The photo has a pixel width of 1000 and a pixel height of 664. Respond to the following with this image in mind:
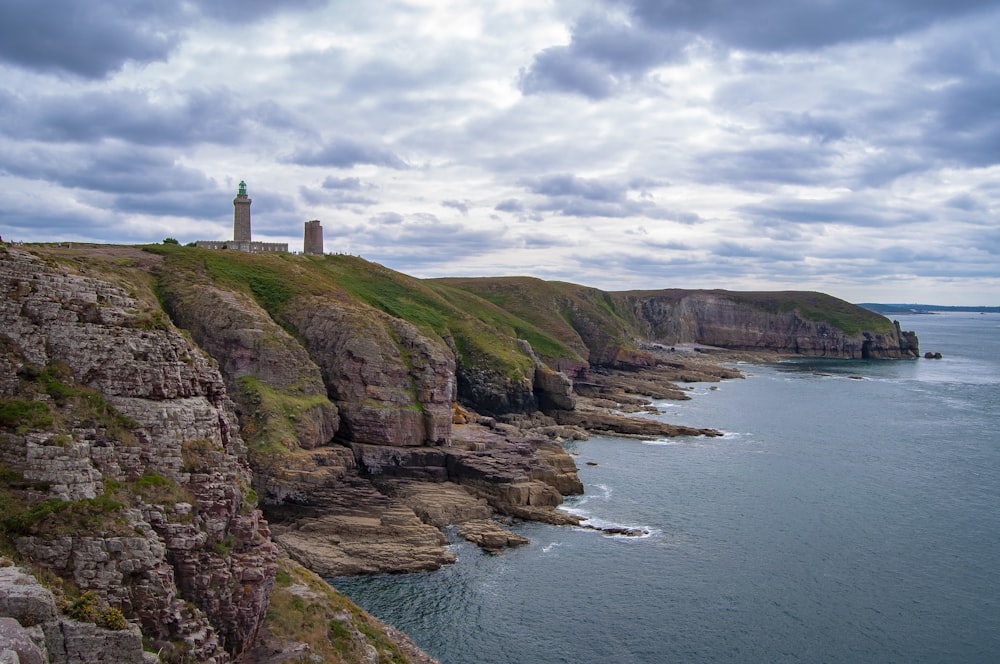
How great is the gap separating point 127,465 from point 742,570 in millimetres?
45150

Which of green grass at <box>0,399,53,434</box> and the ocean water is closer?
green grass at <box>0,399,53,434</box>

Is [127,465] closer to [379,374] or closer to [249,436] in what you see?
[249,436]

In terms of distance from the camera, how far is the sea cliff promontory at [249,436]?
971 inches

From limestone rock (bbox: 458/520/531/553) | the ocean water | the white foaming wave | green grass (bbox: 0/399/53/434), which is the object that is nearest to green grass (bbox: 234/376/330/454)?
limestone rock (bbox: 458/520/531/553)

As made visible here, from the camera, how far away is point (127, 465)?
27.0m

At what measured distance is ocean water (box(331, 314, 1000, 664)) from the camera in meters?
47.1

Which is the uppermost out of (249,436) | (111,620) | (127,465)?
(127,465)

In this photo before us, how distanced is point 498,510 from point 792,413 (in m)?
72.2

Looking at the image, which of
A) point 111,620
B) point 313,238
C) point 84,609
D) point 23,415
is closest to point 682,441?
point 313,238

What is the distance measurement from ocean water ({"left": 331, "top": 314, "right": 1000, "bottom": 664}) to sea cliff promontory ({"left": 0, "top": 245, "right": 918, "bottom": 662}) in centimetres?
611

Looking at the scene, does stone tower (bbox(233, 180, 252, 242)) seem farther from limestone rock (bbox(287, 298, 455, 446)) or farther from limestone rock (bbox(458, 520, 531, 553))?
limestone rock (bbox(458, 520, 531, 553))

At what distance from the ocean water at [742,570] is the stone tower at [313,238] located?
53671 millimetres

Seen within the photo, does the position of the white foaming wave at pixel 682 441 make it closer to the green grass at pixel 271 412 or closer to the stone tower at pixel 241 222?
the green grass at pixel 271 412

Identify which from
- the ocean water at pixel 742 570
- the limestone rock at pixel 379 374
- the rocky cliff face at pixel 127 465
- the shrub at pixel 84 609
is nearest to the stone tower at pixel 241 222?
the limestone rock at pixel 379 374
